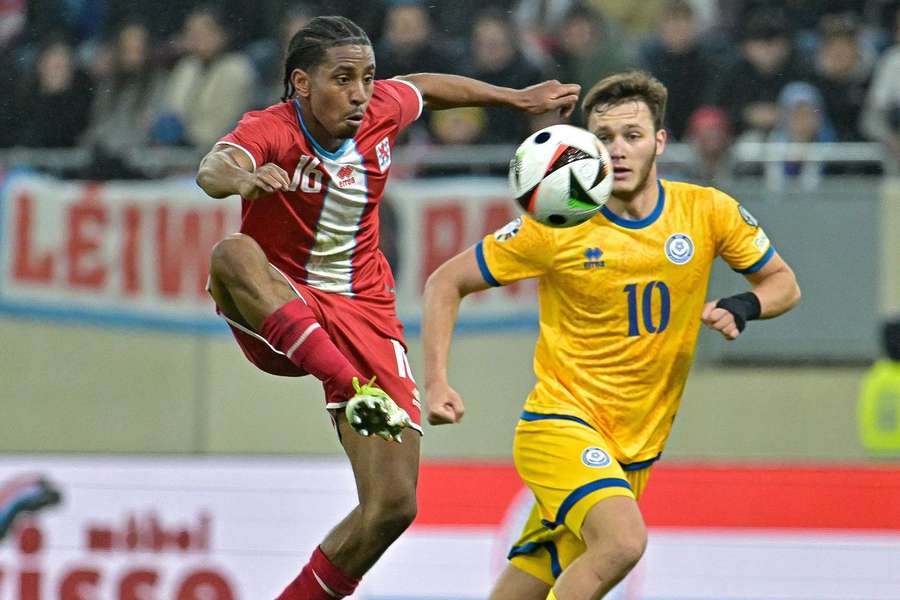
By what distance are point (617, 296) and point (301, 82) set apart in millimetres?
1396

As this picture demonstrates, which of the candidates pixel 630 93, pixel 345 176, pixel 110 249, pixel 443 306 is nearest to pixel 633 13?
pixel 110 249

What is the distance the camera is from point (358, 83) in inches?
212

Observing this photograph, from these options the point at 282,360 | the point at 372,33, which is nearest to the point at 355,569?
the point at 282,360

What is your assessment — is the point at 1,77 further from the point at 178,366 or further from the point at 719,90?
the point at 719,90

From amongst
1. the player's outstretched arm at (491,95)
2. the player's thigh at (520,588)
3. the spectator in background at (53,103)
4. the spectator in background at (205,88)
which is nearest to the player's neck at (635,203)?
the player's outstretched arm at (491,95)

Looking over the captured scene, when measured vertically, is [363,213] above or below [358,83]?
below

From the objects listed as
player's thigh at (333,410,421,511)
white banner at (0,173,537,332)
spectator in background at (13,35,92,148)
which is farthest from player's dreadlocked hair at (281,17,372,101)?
spectator in background at (13,35,92,148)

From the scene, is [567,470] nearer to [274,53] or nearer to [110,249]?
[110,249]

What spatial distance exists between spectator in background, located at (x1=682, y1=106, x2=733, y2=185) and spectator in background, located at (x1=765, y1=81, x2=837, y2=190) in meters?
0.26

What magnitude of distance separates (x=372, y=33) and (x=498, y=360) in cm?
241

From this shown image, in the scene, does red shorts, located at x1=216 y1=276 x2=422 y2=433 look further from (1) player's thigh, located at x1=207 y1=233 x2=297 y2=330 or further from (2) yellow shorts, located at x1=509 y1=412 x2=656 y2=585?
(2) yellow shorts, located at x1=509 y1=412 x2=656 y2=585

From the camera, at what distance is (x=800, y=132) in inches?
369

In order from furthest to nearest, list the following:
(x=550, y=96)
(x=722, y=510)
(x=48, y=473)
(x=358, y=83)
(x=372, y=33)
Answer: (x=372, y=33), (x=48, y=473), (x=722, y=510), (x=550, y=96), (x=358, y=83)

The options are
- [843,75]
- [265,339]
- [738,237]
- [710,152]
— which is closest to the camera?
[265,339]
